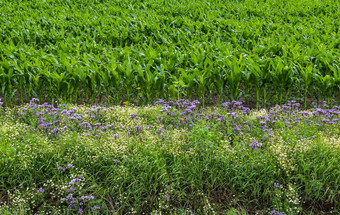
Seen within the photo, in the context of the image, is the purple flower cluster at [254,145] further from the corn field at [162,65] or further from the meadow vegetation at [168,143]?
the corn field at [162,65]

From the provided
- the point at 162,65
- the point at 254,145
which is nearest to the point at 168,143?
the point at 254,145

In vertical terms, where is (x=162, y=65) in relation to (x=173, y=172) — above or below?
above

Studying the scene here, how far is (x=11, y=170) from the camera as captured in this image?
10.7ft

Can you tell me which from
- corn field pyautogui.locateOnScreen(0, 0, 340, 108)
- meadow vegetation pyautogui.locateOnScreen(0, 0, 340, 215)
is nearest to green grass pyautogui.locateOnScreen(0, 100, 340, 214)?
meadow vegetation pyautogui.locateOnScreen(0, 0, 340, 215)

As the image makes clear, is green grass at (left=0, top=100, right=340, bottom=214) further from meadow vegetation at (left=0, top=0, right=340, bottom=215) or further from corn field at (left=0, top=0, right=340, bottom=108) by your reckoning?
corn field at (left=0, top=0, right=340, bottom=108)

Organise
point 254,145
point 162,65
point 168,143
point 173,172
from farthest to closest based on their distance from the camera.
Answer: point 162,65 → point 168,143 → point 254,145 → point 173,172

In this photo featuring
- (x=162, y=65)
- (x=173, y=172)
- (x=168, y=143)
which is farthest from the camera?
(x=162, y=65)

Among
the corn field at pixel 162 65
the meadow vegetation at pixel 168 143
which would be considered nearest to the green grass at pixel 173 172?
the meadow vegetation at pixel 168 143

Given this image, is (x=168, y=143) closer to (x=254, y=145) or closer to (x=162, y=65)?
(x=254, y=145)

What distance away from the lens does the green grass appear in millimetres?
3012

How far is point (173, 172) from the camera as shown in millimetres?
3189

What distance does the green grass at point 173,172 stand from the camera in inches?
119

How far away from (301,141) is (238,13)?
896 cm

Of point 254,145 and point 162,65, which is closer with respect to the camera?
point 254,145
